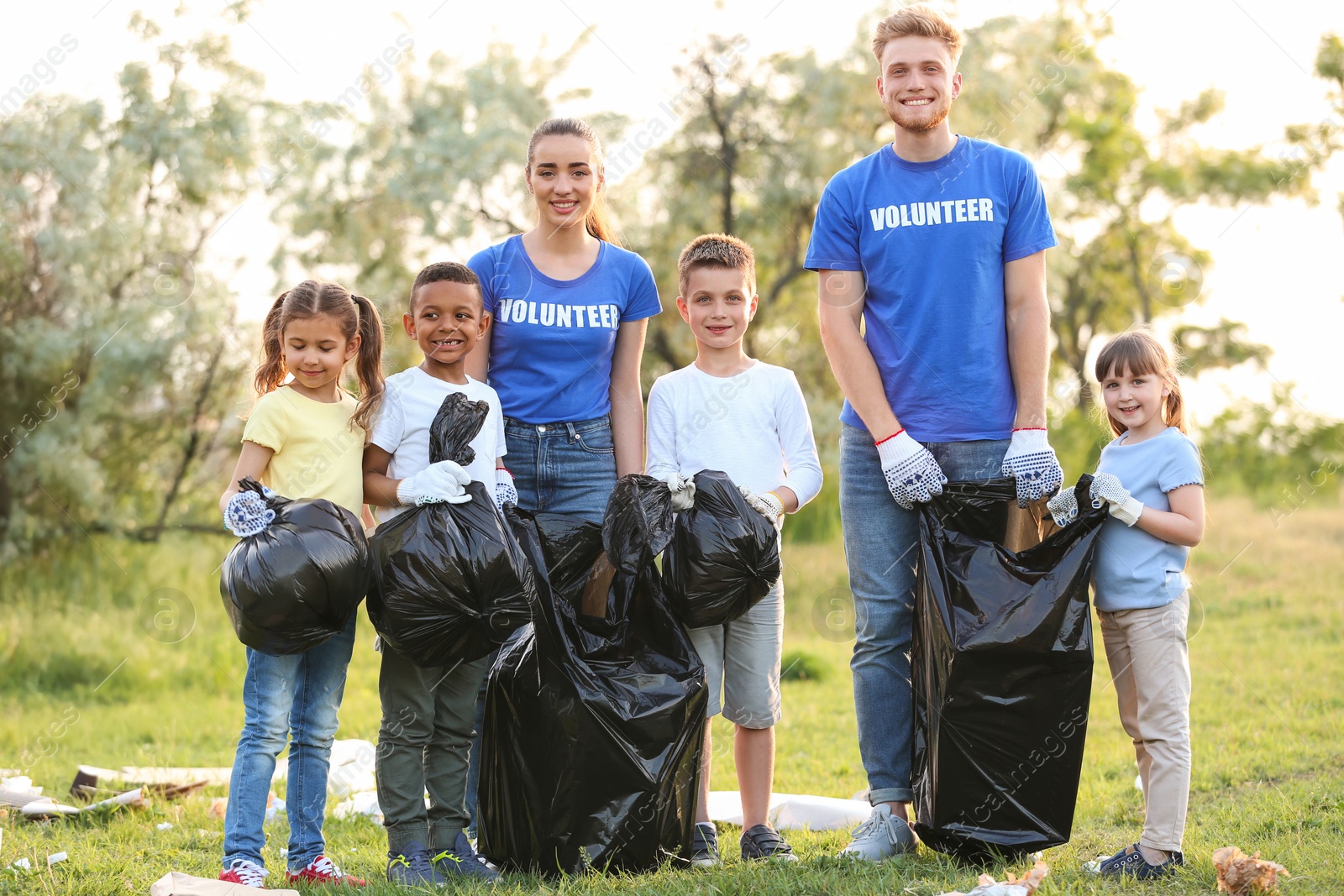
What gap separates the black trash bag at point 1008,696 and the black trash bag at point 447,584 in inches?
39.1

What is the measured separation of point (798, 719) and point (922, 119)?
3.28 meters

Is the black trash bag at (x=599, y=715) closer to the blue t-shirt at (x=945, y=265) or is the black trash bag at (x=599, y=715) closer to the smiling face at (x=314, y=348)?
the smiling face at (x=314, y=348)

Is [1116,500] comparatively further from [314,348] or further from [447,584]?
[314,348]

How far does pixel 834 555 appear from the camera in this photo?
329 inches

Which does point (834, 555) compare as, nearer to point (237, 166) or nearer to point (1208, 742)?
point (1208, 742)

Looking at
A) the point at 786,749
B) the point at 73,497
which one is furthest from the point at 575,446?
the point at 73,497

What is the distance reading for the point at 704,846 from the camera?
285cm

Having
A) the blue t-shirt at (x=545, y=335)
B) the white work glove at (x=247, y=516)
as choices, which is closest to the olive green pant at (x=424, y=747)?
the white work glove at (x=247, y=516)

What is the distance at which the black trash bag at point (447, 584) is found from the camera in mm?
2547

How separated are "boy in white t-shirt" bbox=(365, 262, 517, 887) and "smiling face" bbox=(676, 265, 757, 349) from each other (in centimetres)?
58

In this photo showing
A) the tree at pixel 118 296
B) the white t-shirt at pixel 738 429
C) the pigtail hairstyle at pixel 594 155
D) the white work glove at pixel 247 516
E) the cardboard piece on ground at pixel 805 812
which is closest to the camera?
the white work glove at pixel 247 516

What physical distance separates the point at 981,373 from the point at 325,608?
5.45 ft

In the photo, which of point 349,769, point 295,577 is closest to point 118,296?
point 349,769

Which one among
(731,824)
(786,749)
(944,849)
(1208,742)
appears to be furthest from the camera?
(786,749)
